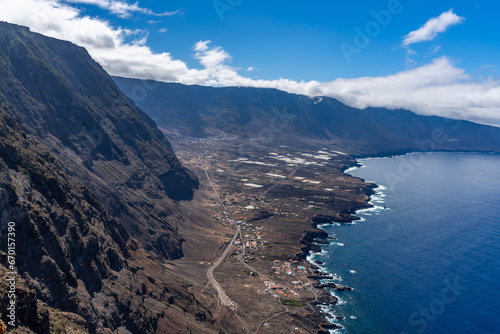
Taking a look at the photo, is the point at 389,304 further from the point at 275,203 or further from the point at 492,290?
the point at 275,203

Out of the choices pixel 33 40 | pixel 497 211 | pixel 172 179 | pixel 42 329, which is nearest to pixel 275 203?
pixel 172 179

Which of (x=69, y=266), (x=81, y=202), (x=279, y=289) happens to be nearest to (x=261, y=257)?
(x=279, y=289)

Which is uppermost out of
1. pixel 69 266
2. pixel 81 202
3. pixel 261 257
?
pixel 81 202

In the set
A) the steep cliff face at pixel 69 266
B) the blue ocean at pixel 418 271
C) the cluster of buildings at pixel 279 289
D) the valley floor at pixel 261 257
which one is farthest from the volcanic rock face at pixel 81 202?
the blue ocean at pixel 418 271

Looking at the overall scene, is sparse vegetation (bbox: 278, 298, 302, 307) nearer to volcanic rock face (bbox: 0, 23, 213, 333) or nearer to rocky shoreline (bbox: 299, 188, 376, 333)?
rocky shoreline (bbox: 299, 188, 376, 333)

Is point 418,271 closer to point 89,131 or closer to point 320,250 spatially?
point 320,250

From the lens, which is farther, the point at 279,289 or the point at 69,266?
the point at 279,289
